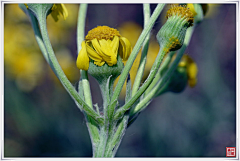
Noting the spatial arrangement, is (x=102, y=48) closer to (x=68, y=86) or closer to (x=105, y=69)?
(x=105, y=69)

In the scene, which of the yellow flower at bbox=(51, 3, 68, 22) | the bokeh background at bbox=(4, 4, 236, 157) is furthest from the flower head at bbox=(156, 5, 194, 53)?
the bokeh background at bbox=(4, 4, 236, 157)

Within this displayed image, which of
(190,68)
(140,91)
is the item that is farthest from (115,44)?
(190,68)

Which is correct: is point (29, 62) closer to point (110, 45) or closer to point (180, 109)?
point (180, 109)

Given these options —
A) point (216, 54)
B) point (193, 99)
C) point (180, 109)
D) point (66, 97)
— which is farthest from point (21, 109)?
point (216, 54)

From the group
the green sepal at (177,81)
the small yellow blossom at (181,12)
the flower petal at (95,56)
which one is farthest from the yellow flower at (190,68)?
the flower petal at (95,56)

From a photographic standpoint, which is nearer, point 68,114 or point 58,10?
point 58,10

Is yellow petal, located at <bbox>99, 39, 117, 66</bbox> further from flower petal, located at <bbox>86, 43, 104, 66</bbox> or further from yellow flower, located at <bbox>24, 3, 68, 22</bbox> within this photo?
yellow flower, located at <bbox>24, 3, 68, 22</bbox>
